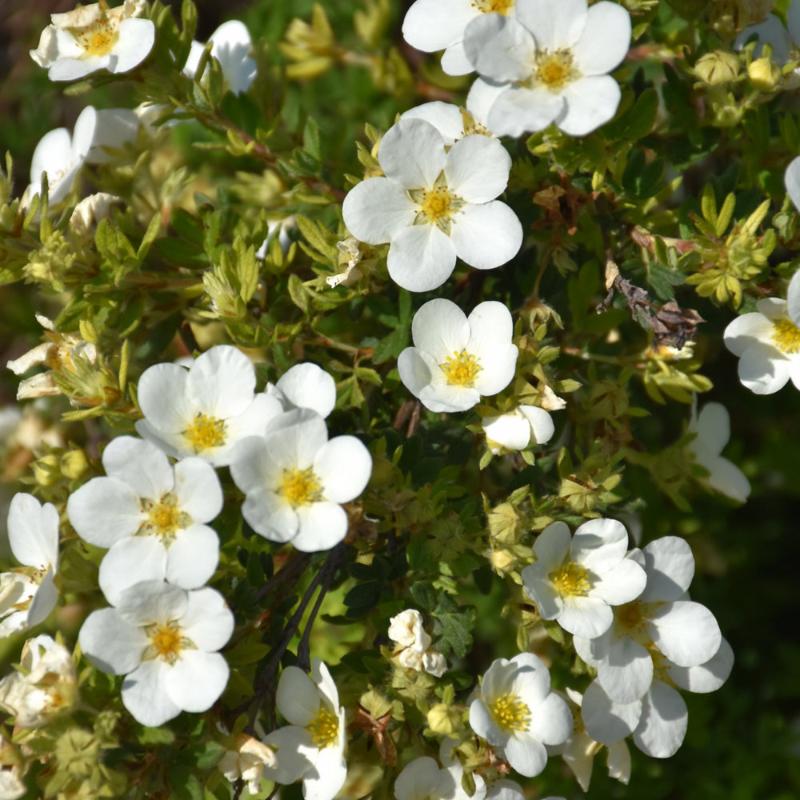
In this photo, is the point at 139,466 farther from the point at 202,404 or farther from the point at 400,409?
the point at 400,409

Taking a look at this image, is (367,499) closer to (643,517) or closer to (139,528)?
(139,528)

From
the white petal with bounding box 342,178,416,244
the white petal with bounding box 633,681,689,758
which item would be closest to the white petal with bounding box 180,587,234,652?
the white petal with bounding box 342,178,416,244

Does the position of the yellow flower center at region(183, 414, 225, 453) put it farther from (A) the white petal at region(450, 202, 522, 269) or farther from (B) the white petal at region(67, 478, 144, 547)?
(A) the white petal at region(450, 202, 522, 269)

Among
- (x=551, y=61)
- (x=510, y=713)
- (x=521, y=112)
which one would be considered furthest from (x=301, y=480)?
(x=551, y=61)

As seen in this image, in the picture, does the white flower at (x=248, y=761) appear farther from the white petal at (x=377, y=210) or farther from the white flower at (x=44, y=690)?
the white petal at (x=377, y=210)

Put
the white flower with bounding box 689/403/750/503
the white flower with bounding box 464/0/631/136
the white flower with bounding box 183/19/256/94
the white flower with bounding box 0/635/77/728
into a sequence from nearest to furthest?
the white flower with bounding box 0/635/77/728
the white flower with bounding box 464/0/631/136
the white flower with bounding box 689/403/750/503
the white flower with bounding box 183/19/256/94

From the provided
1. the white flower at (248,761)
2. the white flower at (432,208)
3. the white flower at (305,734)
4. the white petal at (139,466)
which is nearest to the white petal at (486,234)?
the white flower at (432,208)

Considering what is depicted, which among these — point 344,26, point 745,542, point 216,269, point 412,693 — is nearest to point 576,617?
point 412,693
